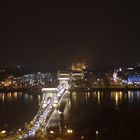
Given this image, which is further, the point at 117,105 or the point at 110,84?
the point at 110,84

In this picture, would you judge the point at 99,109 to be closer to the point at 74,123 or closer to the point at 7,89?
the point at 74,123

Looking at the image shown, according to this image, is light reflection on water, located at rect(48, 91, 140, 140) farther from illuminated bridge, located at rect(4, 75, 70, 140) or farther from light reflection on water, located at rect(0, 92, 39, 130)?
light reflection on water, located at rect(0, 92, 39, 130)

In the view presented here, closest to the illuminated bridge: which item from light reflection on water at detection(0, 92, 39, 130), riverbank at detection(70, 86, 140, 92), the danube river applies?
the danube river

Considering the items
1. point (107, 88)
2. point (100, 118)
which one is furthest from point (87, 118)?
point (107, 88)

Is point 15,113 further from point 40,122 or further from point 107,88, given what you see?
point 107,88

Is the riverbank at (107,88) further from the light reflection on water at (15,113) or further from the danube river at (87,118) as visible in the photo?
the light reflection on water at (15,113)

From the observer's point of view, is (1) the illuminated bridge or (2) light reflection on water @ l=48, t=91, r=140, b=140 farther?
(2) light reflection on water @ l=48, t=91, r=140, b=140

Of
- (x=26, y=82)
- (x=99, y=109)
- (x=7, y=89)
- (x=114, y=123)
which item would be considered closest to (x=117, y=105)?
(x=99, y=109)

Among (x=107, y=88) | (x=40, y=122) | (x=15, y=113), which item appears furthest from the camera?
(x=107, y=88)
